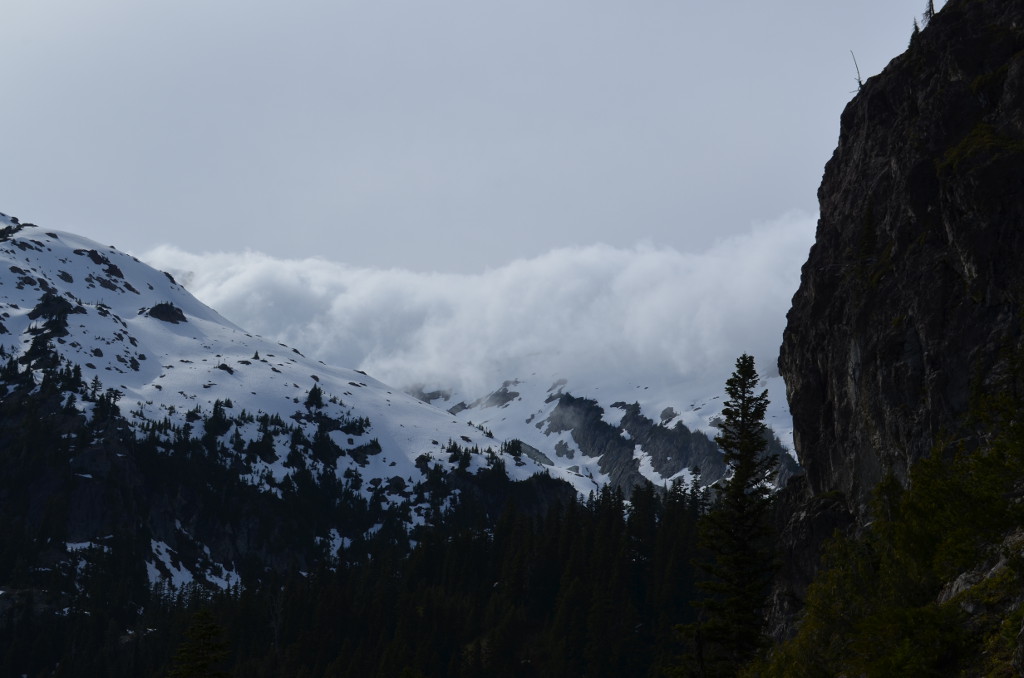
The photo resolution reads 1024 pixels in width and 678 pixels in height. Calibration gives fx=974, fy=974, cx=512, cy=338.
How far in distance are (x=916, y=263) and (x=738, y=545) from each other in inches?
1160

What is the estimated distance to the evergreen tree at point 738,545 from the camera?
1874 inches

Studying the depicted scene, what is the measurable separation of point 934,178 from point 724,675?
40.3 meters

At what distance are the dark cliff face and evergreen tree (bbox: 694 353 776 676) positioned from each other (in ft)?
47.6

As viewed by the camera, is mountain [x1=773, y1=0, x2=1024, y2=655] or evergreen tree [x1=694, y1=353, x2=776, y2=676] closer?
evergreen tree [x1=694, y1=353, x2=776, y2=676]

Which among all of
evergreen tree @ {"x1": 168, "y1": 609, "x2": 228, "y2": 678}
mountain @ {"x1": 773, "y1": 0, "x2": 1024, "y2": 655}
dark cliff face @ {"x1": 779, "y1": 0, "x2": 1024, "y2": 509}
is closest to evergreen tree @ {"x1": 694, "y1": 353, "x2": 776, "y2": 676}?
mountain @ {"x1": 773, "y1": 0, "x2": 1024, "y2": 655}

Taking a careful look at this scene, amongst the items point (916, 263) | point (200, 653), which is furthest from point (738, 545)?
point (916, 263)

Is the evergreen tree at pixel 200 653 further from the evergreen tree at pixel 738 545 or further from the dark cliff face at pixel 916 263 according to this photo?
the dark cliff face at pixel 916 263

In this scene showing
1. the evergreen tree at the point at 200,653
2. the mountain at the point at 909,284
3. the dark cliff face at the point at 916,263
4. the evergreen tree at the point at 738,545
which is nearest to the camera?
the evergreen tree at the point at 738,545

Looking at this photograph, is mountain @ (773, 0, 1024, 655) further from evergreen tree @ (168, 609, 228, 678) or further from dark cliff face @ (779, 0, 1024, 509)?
evergreen tree @ (168, 609, 228, 678)

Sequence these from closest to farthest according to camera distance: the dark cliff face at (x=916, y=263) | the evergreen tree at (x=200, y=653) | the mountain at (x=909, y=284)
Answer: the evergreen tree at (x=200, y=653), the mountain at (x=909, y=284), the dark cliff face at (x=916, y=263)

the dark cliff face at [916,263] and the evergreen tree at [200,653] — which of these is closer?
the evergreen tree at [200,653]

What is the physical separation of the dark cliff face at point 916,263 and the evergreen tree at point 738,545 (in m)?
14.5

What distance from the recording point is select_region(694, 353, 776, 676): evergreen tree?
47594mm

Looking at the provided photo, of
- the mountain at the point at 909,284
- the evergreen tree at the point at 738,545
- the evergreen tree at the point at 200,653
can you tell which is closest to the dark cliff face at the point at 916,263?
the mountain at the point at 909,284
